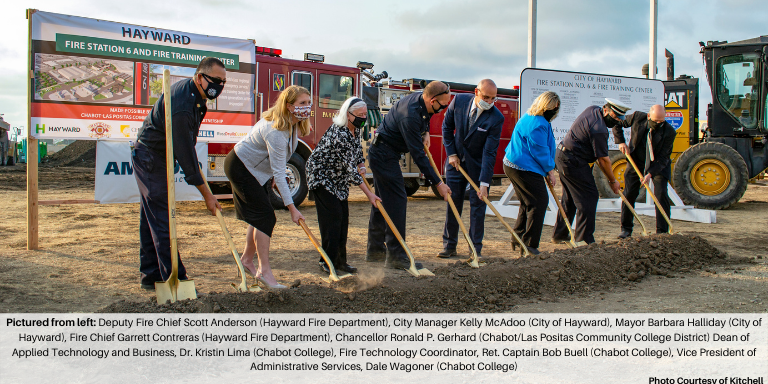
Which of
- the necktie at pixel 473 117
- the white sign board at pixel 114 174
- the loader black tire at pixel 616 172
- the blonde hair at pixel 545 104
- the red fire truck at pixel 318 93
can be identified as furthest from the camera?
the loader black tire at pixel 616 172

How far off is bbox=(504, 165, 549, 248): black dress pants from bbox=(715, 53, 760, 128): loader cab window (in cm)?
798

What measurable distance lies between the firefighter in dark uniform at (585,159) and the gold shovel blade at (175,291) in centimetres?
422

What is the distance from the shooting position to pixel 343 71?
401 inches

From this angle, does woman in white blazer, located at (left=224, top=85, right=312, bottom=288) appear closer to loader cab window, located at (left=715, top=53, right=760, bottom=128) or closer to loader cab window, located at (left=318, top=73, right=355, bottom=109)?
loader cab window, located at (left=318, top=73, right=355, bottom=109)

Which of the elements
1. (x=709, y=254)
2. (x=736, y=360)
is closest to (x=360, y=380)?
(x=736, y=360)

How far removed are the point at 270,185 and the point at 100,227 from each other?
14.0 feet

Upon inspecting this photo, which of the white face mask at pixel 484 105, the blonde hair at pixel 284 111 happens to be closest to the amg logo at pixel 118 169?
the blonde hair at pixel 284 111

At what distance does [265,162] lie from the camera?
13.5 ft

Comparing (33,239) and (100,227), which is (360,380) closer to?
(33,239)

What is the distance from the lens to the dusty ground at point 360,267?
386cm

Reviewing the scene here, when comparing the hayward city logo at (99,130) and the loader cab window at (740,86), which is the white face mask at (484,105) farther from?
the loader cab window at (740,86)

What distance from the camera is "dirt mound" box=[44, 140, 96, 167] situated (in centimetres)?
2672

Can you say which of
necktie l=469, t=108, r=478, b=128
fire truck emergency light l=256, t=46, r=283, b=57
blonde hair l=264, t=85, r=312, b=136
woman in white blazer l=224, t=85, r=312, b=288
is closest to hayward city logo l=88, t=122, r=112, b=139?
fire truck emergency light l=256, t=46, r=283, b=57

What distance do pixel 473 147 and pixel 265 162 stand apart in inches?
97.2
